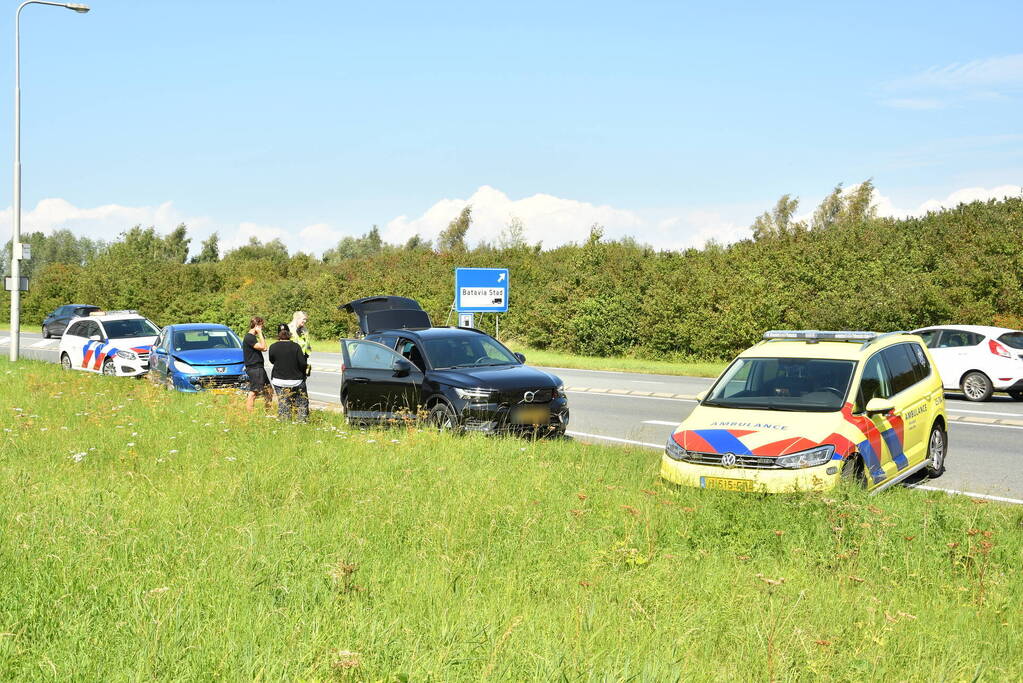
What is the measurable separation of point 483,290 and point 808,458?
21783 millimetres

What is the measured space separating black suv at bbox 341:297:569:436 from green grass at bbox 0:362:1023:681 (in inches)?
82.7

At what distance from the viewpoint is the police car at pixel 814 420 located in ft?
26.4

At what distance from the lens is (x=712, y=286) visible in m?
30.2

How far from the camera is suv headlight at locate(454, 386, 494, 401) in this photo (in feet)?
38.9

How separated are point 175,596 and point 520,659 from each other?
1.96 meters

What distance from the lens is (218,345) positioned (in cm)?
1953

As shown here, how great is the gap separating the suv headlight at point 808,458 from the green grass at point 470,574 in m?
0.40

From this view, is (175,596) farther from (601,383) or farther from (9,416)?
(601,383)

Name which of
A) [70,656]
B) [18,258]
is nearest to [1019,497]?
[70,656]

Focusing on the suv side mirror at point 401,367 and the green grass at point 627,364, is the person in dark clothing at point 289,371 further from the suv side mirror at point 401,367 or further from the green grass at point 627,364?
the green grass at point 627,364

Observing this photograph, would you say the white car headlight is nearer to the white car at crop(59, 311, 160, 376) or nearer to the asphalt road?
the asphalt road

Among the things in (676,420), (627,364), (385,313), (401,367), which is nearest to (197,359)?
(385,313)

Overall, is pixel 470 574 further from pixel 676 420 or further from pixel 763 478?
pixel 676 420

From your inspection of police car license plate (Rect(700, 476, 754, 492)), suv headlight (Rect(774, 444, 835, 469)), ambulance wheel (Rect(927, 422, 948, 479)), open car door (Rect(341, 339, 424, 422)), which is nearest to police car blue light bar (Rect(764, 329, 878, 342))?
ambulance wheel (Rect(927, 422, 948, 479))
